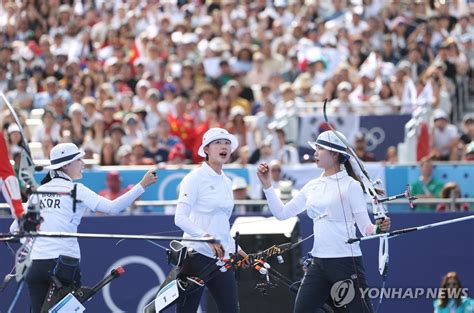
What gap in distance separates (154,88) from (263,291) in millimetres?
9924

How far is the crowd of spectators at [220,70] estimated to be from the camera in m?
19.2

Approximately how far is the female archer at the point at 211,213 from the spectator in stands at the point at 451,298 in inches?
109

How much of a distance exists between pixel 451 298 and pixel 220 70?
392 inches

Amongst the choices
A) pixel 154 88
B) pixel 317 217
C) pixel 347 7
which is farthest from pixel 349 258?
pixel 347 7

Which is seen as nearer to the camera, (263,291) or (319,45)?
(263,291)

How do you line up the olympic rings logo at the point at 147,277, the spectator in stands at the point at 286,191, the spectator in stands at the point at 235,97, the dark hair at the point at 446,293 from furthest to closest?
the spectator in stands at the point at 235,97
the spectator in stands at the point at 286,191
the olympic rings logo at the point at 147,277
the dark hair at the point at 446,293

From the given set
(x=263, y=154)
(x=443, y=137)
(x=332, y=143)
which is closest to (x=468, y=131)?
(x=443, y=137)

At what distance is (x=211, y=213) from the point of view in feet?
36.2

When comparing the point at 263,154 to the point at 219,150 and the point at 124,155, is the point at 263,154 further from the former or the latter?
the point at 219,150

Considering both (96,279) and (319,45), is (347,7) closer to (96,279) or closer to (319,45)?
(319,45)

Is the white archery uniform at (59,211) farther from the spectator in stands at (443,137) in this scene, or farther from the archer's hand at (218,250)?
the spectator in stands at (443,137)

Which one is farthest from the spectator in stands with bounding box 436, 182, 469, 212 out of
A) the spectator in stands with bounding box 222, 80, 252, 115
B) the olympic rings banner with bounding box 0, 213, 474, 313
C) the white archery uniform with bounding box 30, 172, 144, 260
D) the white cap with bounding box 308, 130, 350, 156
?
the spectator in stands with bounding box 222, 80, 252, 115

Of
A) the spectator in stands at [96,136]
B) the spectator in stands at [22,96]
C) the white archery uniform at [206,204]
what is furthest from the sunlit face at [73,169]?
the spectator in stands at [22,96]

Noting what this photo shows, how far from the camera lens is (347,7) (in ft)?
80.2
